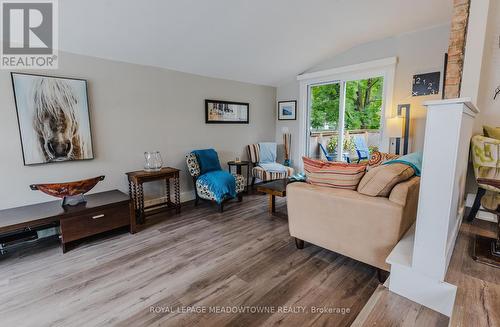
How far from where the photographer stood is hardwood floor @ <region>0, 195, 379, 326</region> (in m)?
1.63

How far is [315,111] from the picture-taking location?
201 inches

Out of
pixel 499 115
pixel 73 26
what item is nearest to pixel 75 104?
pixel 73 26

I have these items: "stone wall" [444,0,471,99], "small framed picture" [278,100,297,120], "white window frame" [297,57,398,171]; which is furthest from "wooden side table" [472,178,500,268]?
"small framed picture" [278,100,297,120]

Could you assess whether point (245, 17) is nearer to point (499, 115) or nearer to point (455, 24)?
point (455, 24)

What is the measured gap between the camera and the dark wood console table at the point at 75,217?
7.32 ft

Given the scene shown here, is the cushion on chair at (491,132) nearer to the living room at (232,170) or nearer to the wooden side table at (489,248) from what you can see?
the living room at (232,170)

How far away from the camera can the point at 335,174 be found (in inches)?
83.8

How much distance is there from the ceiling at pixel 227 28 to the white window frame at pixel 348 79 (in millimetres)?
401

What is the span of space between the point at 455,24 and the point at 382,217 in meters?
1.96

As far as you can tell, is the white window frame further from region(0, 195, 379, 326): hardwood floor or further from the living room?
region(0, 195, 379, 326): hardwood floor

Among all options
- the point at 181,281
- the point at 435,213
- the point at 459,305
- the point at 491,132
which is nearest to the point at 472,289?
the point at 459,305

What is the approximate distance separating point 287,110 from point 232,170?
1.84 m

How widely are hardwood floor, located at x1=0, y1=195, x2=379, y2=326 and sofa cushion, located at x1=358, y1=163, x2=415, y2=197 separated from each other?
0.73 metres

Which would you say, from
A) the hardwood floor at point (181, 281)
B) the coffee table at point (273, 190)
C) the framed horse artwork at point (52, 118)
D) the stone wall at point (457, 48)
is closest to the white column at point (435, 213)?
the hardwood floor at point (181, 281)
